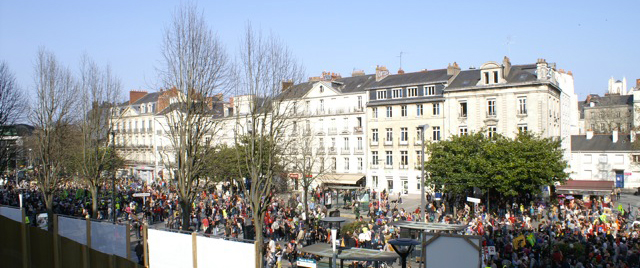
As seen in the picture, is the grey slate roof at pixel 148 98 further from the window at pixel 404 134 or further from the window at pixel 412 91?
the window at pixel 412 91

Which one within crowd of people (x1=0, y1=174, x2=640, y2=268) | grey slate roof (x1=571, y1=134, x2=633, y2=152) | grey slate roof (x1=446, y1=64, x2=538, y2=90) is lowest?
crowd of people (x1=0, y1=174, x2=640, y2=268)

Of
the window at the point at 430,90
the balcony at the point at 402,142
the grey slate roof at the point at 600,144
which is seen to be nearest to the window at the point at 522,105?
the window at the point at 430,90

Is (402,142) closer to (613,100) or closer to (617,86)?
(613,100)

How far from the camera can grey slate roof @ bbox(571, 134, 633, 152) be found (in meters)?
56.7

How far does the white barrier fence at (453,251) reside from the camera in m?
11.3

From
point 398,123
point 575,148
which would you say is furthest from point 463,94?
point 575,148

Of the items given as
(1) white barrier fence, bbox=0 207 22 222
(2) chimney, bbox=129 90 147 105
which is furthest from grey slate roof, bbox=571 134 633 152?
(2) chimney, bbox=129 90 147 105

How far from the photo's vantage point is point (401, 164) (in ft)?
167

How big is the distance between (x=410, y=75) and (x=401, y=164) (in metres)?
8.84

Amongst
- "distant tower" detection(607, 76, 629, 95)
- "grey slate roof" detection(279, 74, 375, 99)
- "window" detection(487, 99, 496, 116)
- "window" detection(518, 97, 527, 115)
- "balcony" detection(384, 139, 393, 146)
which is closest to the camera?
"window" detection(518, 97, 527, 115)

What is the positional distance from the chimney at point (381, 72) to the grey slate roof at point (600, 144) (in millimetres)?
22701

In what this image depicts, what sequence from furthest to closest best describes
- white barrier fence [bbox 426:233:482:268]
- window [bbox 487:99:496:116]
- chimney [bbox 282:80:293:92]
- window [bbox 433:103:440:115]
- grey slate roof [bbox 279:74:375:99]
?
1. grey slate roof [bbox 279:74:375:99]
2. window [bbox 433:103:440:115]
3. window [bbox 487:99:496:116]
4. chimney [bbox 282:80:293:92]
5. white barrier fence [bbox 426:233:482:268]

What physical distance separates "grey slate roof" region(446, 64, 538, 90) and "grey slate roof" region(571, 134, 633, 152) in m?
15.4

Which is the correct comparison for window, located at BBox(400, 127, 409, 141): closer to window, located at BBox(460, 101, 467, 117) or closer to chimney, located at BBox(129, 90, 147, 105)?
window, located at BBox(460, 101, 467, 117)
